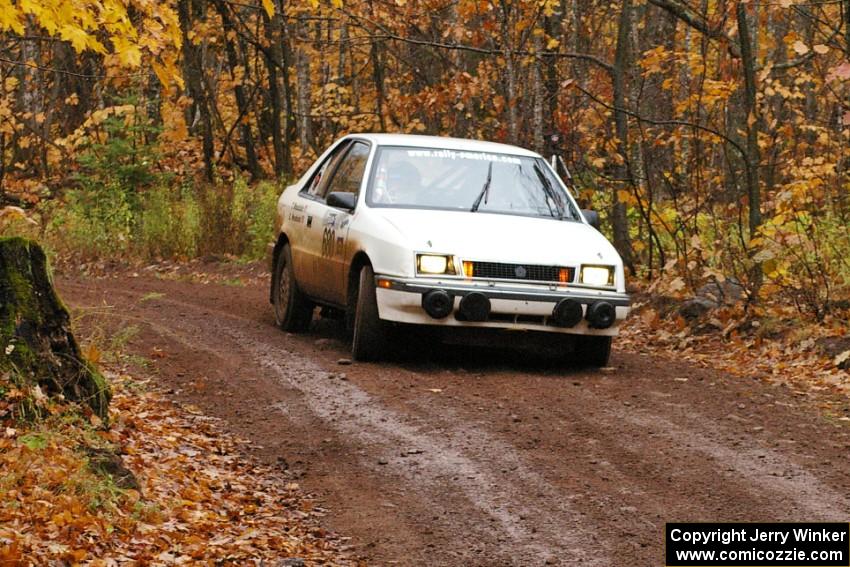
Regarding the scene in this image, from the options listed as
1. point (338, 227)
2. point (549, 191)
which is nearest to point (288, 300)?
point (338, 227)

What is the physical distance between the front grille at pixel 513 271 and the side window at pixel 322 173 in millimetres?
2556

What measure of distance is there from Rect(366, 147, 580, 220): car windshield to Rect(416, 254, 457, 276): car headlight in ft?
3.11

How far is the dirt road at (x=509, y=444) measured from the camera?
5805 millimetres

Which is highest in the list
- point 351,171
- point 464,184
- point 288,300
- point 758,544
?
point 351,171

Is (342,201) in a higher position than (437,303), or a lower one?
higher

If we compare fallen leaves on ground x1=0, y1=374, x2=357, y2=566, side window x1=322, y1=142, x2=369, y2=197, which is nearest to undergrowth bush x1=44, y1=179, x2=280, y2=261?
side window x1=322, y1=142, x2=369, y2=197

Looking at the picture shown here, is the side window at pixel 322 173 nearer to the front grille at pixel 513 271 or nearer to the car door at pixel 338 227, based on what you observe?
the car door at pixel 338 227

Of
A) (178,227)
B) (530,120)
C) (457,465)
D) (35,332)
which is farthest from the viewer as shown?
(178,227)

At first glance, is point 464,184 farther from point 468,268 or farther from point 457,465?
point 457,465

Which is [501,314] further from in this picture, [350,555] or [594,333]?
[350,555]

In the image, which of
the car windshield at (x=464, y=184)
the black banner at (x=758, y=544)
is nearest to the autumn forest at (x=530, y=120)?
the car windshield at (x=464, y=184)

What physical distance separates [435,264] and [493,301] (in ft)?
1.65

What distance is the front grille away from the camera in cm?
947

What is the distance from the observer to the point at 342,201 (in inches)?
402
